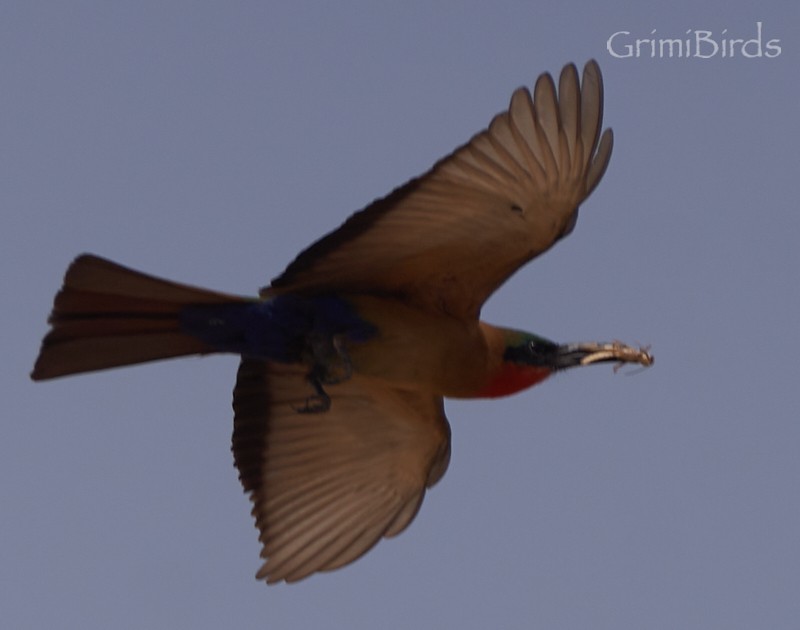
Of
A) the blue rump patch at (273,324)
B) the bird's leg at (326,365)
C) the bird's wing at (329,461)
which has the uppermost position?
the blue rump patch at (273,324)

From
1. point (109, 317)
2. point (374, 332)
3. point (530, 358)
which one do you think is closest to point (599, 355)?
point (530, 358)

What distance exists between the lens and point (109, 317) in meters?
7.20

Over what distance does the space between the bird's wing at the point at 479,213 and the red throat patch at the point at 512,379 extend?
0.31 m

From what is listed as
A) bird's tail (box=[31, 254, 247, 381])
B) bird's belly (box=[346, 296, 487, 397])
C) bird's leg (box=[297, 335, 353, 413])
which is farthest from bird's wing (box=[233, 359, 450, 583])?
bird's tail (box=[31, 254, 247, 381])

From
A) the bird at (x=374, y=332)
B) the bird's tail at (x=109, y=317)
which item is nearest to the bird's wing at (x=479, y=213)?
the bird at (x=374, y=332)

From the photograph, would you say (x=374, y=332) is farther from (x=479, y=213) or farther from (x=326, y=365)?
(x=479, y=213)

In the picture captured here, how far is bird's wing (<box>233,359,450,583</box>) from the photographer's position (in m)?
8.34

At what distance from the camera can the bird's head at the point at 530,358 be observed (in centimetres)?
776

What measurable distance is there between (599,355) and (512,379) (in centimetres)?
50

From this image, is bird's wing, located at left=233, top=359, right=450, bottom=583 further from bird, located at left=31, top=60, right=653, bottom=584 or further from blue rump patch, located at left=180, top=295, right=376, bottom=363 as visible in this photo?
blue rump patch, located at left=180, top=295, right=376, bottom=363

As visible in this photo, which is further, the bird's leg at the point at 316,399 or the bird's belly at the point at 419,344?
the bird's leg at the point at 316,399

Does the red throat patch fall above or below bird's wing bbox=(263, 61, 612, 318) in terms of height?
below

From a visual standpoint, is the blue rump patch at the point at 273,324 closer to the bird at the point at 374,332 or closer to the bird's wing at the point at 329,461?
the bird at the point at 374,332

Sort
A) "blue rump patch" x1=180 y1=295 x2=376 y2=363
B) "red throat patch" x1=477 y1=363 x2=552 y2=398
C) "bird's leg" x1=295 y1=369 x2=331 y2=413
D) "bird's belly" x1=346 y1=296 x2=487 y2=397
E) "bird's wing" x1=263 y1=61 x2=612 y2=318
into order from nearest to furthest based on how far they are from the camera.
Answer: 1. "bird's wing" x1=263 y1=61 x2=612 y2=318
2. "blue rump patch" x1=180 y1=295 x2=376 y2=363
3. "bird's belly" x1=346 y1=296 x2=487 y2=397
4. "red throat patch" x1=477 y1=363 x2=552 y2=398
5. "bird's leg" x1=295 y1=369 x2=331 y2=413
